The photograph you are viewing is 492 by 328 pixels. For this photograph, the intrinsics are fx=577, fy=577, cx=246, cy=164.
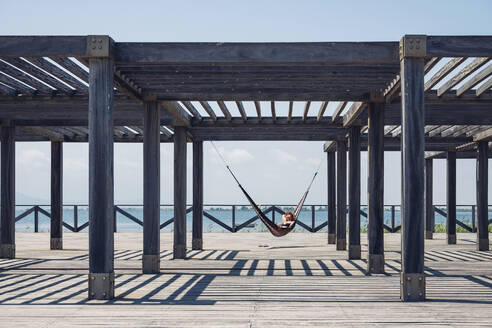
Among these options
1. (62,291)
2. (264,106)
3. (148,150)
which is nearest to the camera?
(62,291)

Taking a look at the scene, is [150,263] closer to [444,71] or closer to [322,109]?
[322,109]

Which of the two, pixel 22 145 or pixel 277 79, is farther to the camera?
pixel 22 145

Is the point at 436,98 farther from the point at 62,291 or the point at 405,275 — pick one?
the point at 62,291

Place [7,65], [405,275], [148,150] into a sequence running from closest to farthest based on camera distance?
[405,275], [7,65], [148,150]

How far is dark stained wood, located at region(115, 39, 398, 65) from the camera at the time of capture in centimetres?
730

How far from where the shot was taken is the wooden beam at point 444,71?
7.75m

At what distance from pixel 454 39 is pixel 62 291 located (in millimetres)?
6041

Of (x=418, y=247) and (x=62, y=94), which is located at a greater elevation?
(x=62, y=94)

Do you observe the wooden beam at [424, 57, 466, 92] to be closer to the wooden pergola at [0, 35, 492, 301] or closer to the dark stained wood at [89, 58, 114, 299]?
the wooden pergola at [0, 35, 492, 301]

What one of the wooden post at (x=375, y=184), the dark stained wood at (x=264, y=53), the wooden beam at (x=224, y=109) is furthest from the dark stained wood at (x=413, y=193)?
the wooden beam at (x=224, y=109)

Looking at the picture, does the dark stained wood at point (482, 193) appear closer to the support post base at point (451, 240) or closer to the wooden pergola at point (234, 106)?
the wooden pergola at point (234, 106)

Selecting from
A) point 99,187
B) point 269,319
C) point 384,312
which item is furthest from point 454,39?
point 99,187

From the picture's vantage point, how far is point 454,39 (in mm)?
7137

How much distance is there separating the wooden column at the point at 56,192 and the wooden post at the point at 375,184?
8.23 metres
